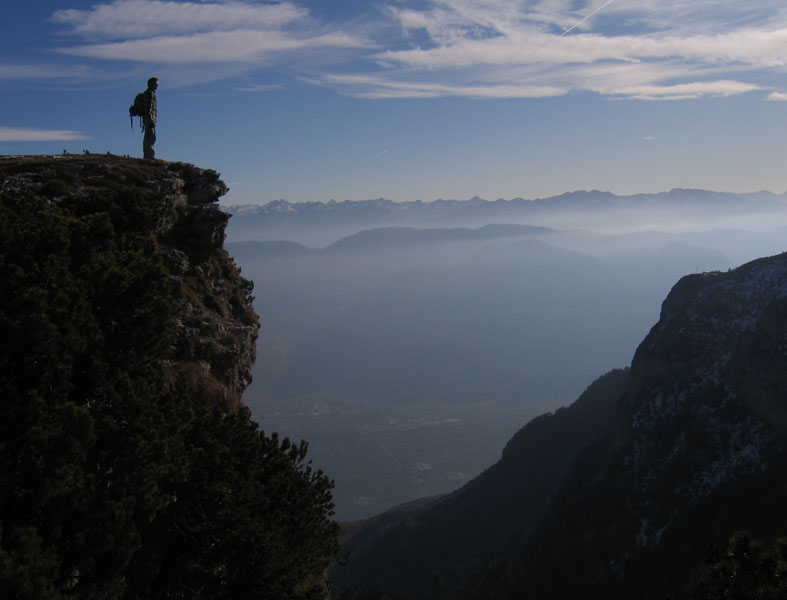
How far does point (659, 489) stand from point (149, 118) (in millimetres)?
41948

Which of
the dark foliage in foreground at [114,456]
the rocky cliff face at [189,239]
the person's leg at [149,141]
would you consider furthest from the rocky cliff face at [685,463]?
the person's leg at [149,141]

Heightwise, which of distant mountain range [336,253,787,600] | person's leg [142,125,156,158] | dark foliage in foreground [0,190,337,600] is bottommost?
distant mountain range [336,253,787,600]

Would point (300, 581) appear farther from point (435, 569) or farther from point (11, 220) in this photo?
point (435, 569)

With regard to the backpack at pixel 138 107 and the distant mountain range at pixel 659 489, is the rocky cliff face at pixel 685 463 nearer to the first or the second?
the distant mountain range at pixel 659 489

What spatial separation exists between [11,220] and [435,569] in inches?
2232

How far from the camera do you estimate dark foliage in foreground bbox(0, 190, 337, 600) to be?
34.8 feet

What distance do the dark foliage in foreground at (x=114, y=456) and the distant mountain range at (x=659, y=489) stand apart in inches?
892

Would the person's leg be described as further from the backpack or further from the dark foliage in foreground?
the dark foliage in foreground

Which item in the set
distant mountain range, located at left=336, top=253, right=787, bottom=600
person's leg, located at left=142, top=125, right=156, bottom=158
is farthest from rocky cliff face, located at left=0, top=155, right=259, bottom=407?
distant mountain range, located at left=336, top=253, right=787, bottom=600

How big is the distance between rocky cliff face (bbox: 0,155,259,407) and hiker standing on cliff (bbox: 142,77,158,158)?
297cm

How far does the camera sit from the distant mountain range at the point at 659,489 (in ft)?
113

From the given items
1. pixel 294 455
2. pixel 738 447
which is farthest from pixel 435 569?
pixel 294 455

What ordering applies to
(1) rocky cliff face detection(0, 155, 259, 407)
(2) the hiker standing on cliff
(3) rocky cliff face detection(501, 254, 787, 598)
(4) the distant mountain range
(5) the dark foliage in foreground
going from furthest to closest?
(4) the distant mountain range → (3) rocky cliff face detection(501, 254, 787, 598) → (2) the hiker standing on cliff → (1) rocky cliff face detection(0, 155, 259, 407) → (5) the dark foliage in foreground

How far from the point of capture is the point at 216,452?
14.3m
